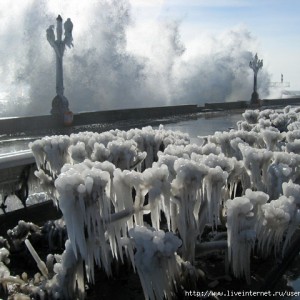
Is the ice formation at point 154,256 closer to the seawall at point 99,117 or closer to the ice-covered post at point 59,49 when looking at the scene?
the seawall at point 99,117

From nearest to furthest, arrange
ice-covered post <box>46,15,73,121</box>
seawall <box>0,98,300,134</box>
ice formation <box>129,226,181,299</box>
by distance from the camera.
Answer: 1. ice formation <box>129,226,181,299</box>
2. seawall <box>0,98,300,134</box>
3. ice-covered post <box>46,15,73,121</box>

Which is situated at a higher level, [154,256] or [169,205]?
[169,205]

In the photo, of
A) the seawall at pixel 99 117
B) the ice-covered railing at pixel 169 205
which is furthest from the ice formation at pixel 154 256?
the seawall at pixel 99 117

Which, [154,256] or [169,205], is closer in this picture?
[154,256]

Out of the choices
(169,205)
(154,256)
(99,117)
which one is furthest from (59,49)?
(154,256)

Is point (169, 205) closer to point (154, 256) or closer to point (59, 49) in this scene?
point (154, 256)

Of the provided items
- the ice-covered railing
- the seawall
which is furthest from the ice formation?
the seawall

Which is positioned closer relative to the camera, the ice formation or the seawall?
the ice formation

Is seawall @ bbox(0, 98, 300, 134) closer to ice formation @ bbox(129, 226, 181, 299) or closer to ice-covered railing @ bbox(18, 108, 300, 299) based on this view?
ice-covered railing @ bbox(18, 108, 300, 299)

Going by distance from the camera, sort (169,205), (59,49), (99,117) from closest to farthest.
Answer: (169,205), (59,49), (99,117)

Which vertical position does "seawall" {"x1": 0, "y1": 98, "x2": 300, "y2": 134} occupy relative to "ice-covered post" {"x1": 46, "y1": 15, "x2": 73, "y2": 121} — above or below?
below

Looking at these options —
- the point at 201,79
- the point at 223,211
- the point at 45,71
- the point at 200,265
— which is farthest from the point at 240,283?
the point at 201,79

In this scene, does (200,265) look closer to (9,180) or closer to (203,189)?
(203,189)

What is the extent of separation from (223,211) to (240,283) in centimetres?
124
